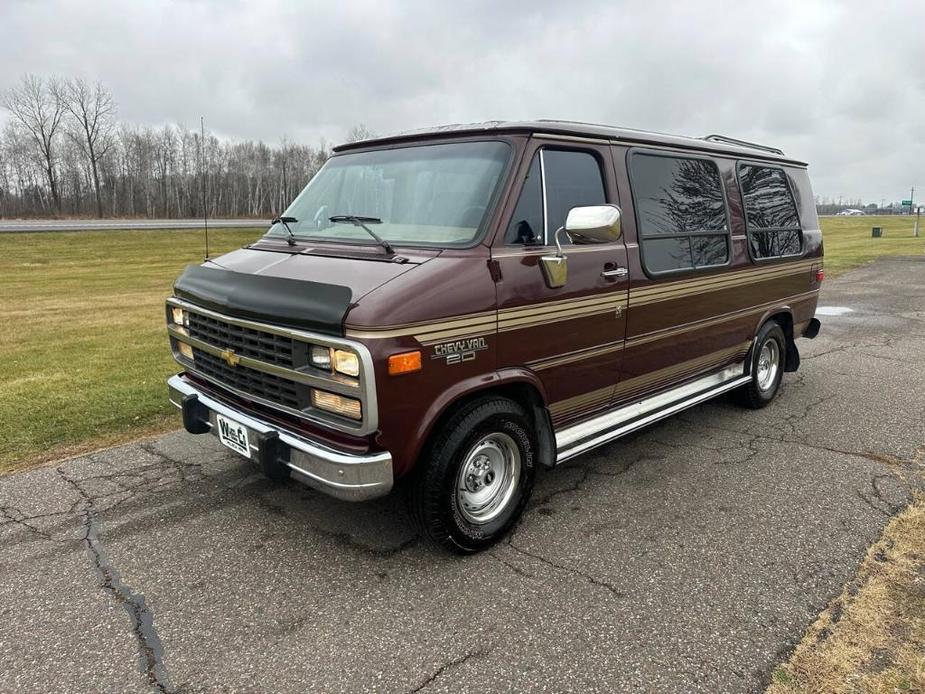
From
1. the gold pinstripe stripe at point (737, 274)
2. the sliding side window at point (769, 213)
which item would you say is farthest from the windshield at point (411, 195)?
the sliding side window at point (769, 213)

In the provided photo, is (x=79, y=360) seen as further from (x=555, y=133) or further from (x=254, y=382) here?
(x=555, y=133)

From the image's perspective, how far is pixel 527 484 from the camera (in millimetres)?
3666

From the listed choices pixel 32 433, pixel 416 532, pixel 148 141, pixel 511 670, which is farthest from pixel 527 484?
pixel 148 141

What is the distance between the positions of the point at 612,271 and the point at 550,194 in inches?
26.2

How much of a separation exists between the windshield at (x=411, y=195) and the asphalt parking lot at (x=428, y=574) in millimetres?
1702

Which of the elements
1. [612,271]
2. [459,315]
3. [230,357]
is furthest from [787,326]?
[230,357]

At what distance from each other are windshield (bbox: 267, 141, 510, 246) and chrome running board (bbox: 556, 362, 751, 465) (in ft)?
4.71

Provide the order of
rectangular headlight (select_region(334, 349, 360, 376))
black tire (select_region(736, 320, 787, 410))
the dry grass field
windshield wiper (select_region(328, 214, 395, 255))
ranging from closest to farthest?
rectangular headlight (select_region(334, 349, 360, 376)), windshield wiper (select_region(328, 214, 395, 255)), the dry grass field, black tire (select_region(736, 320, 787, 410))

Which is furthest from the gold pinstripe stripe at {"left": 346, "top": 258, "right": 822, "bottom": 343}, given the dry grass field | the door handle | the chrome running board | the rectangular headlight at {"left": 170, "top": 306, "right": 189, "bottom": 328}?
the dry grass field

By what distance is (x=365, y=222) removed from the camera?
3781mm

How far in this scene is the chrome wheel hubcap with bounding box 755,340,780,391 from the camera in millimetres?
6017

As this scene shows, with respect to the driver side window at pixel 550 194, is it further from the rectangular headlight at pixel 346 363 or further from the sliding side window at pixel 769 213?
the sliding side window at pixel 769 213

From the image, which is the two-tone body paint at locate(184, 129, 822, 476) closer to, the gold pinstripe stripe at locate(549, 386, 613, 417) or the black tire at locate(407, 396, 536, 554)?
the gold pinstripe stripe at locate(549, 386, 613, 417)

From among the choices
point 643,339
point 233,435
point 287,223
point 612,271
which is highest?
point 287,223
